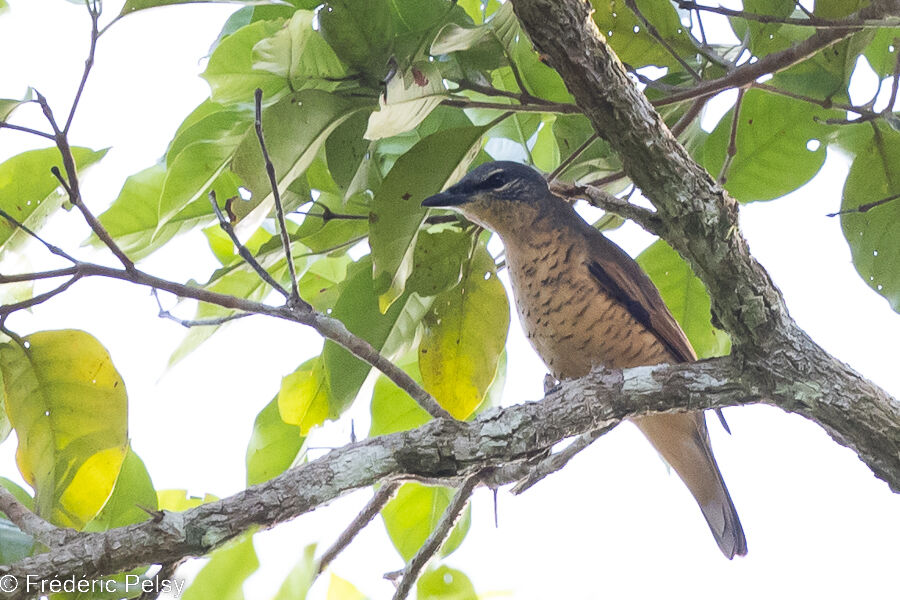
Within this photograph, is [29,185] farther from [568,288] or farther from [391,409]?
[568,288]

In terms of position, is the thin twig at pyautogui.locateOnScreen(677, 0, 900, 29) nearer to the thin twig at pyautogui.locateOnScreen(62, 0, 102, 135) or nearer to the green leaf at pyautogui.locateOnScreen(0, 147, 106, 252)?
the thin twig at pyautogui.locateOnScreen(62, 0, 102, 135)

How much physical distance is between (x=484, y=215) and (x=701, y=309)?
77 cm

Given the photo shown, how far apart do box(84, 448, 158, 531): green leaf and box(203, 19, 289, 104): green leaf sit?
2.96 feet

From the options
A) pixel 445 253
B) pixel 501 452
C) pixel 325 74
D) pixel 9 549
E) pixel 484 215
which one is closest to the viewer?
pixel 9 549

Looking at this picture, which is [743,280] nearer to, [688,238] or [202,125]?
[688,238]

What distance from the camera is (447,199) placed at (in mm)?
2395

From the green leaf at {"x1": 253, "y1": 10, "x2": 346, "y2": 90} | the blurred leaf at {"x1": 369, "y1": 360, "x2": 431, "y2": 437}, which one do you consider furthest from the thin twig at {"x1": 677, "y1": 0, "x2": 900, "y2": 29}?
the blurred leaf at {"x1": 369, "y1": 360, "x2": 431, "y2": 437}

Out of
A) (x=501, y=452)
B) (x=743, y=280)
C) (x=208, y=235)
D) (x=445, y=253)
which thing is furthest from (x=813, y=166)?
(x=208, y=235)

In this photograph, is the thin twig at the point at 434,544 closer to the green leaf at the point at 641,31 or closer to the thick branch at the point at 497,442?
the thick branch at the point at 497,442

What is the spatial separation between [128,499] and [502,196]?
1426 millimetres

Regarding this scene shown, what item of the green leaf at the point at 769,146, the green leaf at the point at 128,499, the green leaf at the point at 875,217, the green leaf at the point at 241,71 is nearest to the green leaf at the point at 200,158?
the green leaf at the point at 241,71

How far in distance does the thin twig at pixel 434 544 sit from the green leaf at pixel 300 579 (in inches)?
47.7

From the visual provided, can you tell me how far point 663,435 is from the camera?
3.02 meters

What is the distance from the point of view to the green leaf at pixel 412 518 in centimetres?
268
